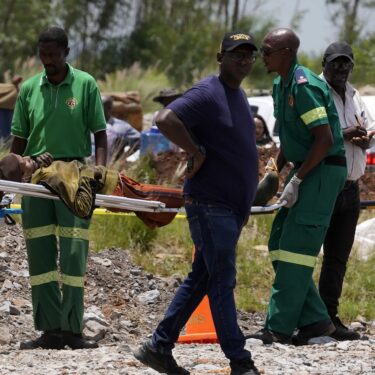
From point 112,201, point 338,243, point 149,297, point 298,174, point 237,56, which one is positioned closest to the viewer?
point 237,56

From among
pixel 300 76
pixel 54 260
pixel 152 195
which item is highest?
pixel 300 76

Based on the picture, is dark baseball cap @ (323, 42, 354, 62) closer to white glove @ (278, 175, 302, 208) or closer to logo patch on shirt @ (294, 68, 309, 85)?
logo patch on shirt @ (294, 68, 309, 85)

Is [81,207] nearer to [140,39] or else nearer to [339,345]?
[339,345]

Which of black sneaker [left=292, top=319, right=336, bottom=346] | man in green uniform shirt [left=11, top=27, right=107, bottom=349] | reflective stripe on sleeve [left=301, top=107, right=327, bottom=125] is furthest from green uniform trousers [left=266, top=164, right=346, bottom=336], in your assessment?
man in green uniform shirt [left=11, top=27, right=107, bottom=349]

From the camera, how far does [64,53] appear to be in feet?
26.2

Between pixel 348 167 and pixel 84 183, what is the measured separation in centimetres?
215

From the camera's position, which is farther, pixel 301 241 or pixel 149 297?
pixel 149 297

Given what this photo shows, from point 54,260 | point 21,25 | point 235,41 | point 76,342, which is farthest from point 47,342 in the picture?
point 21,25

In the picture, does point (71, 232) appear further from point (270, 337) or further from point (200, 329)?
point (270, 337)

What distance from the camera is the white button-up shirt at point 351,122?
8.56m

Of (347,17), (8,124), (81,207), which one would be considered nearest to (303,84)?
(81,207)

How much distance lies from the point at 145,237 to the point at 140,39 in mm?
22369

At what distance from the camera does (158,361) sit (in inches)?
272

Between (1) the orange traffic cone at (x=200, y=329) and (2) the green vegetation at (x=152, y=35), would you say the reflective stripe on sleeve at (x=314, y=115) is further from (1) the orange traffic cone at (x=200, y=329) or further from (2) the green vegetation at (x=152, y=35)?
Result: (2) the green vegetation at (x=152, y=35)
